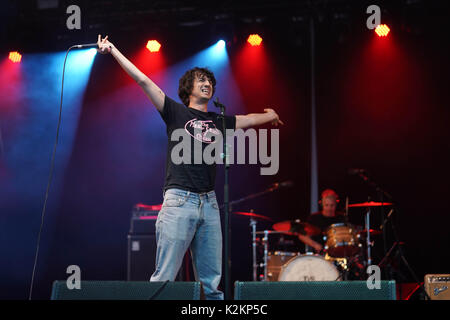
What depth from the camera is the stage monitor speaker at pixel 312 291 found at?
1826mm

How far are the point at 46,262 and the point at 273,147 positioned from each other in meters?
3.82

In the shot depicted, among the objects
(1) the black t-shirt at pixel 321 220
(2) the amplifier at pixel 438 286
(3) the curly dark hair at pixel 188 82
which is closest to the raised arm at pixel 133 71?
(3) the curly dark hair at pixel 188 82

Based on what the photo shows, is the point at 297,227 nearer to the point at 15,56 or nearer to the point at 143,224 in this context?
the point at 143,224

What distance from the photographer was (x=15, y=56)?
23.6ft

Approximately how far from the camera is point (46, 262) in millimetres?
7180

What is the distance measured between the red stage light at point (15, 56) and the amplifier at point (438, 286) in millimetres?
6360

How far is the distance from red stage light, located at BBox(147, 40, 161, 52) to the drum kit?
298 centimetres

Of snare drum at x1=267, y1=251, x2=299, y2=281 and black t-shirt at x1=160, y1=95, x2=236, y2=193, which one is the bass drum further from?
black t-shirt at x1=160, y1=95, x2=236, y2=193

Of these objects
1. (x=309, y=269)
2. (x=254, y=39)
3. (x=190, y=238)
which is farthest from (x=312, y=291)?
(x=254, y=39)

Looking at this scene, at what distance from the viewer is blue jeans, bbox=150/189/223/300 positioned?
2883 millimetres

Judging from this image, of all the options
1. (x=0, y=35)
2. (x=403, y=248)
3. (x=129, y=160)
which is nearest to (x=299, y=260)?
(x=403, y=248)

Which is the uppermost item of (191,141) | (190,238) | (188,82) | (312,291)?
(188,82)

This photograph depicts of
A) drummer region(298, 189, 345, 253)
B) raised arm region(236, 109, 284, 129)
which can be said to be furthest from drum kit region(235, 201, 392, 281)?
raised arm region(236, 109, 284, 129)

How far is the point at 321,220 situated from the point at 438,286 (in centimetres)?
316
